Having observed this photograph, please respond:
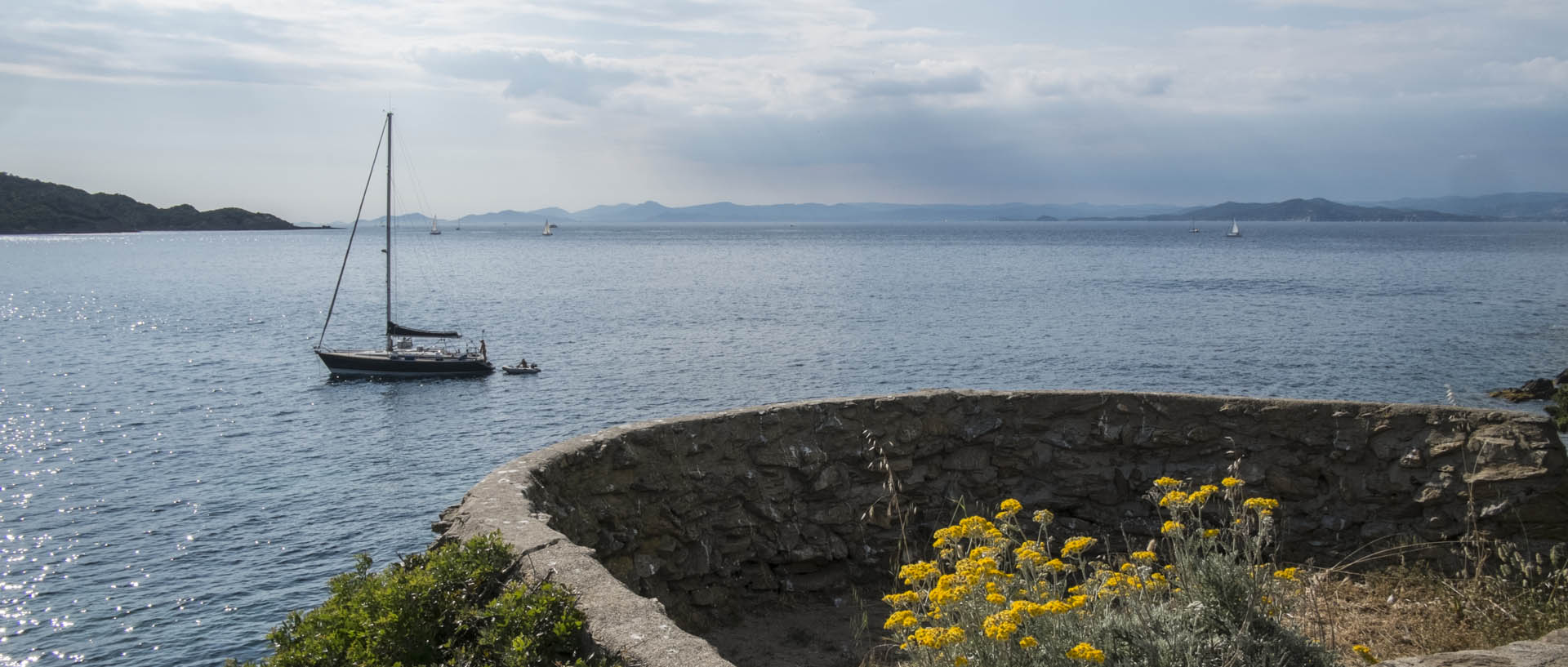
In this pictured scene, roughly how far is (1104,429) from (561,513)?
4.25m

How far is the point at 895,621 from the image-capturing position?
4.08m

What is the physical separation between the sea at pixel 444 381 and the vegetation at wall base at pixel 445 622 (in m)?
9.48

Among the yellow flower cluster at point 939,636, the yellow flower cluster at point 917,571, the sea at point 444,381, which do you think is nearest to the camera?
the yellow flower cluster at point 939,636

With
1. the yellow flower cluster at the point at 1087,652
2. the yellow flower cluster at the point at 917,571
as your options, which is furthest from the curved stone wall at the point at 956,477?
the yellow flower cluster at the point at 1087,652

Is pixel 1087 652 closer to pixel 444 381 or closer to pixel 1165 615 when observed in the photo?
pixel 1165 615

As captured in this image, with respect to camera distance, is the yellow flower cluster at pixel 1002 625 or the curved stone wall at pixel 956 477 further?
the curved stone wall at pixel 956 477

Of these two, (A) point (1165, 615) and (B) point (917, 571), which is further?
(B) point (917, 571)

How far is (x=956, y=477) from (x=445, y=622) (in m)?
4.50

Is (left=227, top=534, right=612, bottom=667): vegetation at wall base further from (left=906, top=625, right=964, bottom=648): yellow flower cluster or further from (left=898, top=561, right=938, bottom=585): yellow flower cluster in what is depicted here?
(left=898, top=561, right=938, bottom=585): yellow flower cluster

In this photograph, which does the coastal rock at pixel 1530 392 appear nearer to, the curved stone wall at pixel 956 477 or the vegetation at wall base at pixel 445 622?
the curved stone wall at pixel 956 477

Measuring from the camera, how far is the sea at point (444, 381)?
17844mm

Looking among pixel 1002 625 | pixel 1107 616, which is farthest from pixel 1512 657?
pixel 1002 625

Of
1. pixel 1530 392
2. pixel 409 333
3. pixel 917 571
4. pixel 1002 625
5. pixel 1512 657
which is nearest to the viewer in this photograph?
pixel 1002 625

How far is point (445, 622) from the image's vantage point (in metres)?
4.28
